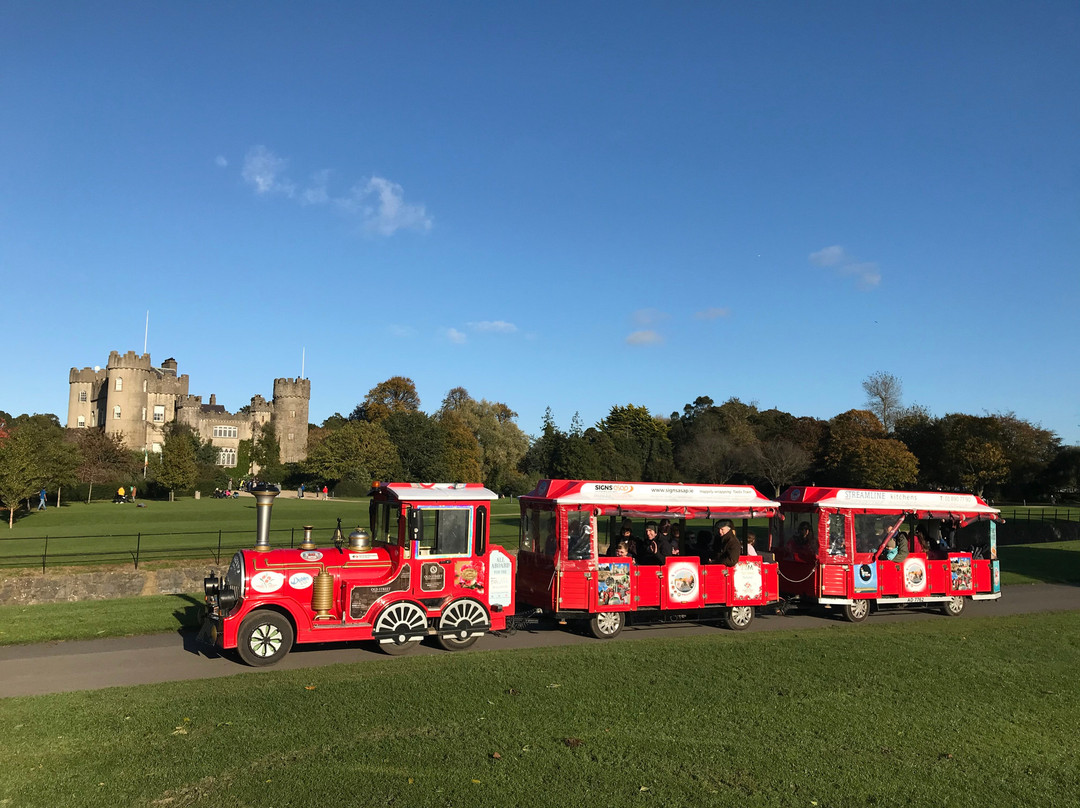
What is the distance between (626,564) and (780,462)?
6602 centimetres

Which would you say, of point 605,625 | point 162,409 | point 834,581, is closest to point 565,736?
point 605,625

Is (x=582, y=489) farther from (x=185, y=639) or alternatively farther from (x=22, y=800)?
(x=22, y=800)

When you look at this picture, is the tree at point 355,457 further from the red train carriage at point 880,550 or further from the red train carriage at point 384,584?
the red train carriage at point 384,584

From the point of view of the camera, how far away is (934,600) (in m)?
18.0

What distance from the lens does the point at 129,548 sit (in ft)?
86.0

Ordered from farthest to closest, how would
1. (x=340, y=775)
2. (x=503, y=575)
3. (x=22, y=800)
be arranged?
(x=503, y=575)
(x=340, y=775)
(x=22, y=800)

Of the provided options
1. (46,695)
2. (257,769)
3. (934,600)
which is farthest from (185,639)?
(934,600)

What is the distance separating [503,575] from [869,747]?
6634 millimetres

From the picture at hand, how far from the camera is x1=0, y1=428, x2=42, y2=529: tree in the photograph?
38.8m

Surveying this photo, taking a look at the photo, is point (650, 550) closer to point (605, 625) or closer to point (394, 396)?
point (605, 625)

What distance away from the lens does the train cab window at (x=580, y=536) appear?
1452cm

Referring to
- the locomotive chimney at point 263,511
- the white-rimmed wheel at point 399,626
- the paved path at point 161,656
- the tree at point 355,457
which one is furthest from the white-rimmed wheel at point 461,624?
the tree at point 355,457

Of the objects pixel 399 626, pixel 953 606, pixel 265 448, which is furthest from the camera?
pixel 265 448

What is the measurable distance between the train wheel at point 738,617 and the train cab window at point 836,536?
2558 millimetres
